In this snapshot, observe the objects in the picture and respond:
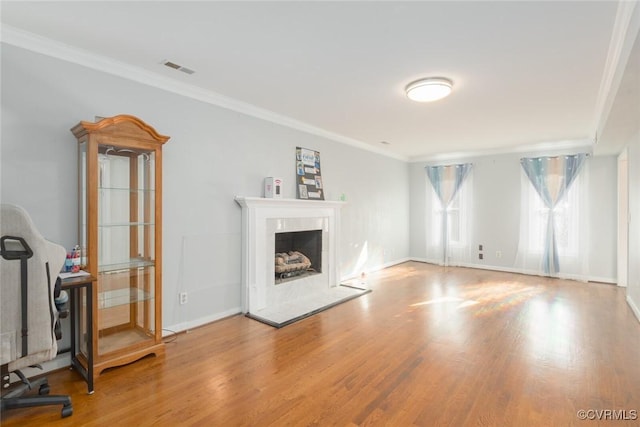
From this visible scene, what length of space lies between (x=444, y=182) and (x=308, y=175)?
3.60m

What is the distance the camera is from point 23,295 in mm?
1733

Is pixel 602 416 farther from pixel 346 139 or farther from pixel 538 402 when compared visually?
pixel 346 139

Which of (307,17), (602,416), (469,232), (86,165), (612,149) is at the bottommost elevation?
(602,416)

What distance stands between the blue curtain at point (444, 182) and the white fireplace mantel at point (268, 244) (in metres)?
3.32

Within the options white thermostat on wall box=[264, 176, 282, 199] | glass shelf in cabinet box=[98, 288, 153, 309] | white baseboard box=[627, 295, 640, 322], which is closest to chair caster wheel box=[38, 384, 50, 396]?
glass shelf in cabinet box=[98, 288, 153, 309]

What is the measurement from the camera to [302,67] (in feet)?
9.26

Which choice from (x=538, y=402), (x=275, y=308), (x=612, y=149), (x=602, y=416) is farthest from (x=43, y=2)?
(x=612, y=149)

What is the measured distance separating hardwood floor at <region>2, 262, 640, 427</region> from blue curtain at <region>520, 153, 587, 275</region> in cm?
186

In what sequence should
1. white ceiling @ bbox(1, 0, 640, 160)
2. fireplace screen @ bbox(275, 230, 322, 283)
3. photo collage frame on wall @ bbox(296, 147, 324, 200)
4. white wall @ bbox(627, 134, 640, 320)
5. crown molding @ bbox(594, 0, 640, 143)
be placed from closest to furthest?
crown molding @ bbox(594, 0, 640, 143), white ceiling @ bbox(1, 0, 640, 160), white wall @ bbox(627, 134, 640, 320), fireplace screen @ bbox(275, 230, 322, 283), photo collage frame on wall @ bbox(296, 147, 324, 200)

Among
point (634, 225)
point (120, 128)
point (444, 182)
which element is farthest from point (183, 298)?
point (444, 182)

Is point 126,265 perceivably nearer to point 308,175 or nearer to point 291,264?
point 291,264

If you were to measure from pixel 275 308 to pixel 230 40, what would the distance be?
289cm

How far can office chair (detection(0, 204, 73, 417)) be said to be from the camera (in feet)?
5.55

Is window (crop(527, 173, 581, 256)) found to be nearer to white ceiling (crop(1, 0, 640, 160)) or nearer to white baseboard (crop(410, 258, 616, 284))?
white baseboard (crop(410, 258, 616, 284))
